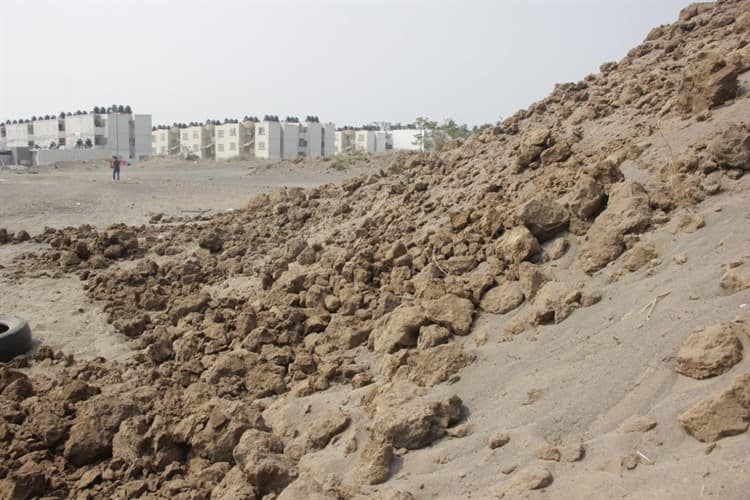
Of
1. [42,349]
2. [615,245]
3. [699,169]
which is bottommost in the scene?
[42,349]

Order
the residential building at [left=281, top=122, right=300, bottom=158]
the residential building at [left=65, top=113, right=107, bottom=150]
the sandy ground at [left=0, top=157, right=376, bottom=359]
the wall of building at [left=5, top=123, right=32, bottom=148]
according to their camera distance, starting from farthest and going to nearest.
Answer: the wall of building at [left=5, top=123, right=32, bottom=148]
the residential building at [left=281, top=122, right=300, bottom=158]
the residential building at [left=65, top=113, right=107, bottom=150]
the sandy ground at [left=0, top=157, right=376, bottom=359]

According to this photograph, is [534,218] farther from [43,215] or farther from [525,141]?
[43,215]

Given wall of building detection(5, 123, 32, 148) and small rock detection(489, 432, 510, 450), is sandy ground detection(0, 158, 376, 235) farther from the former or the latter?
wall of building detection(5, 123, 32, 148)

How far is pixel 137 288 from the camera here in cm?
784

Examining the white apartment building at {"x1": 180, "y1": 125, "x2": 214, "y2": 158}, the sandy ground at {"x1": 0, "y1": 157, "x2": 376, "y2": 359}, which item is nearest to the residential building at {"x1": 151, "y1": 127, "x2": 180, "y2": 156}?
the white apartment building at {"x1": 180, "y1": 125, "x2": 214, "y2": 158}

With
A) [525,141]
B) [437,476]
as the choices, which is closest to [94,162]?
[525,141]

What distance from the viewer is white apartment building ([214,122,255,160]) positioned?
56.9 m

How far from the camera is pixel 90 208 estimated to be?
16.7 m

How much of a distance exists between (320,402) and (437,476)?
144cm

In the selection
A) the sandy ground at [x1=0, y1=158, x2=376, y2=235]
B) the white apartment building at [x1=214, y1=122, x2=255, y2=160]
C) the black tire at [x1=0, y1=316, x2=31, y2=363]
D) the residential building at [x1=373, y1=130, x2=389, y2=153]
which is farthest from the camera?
the residential building at [x1=373, y1=130, x2=389, y2=153]

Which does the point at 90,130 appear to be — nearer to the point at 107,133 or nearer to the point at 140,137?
the point at 107,133

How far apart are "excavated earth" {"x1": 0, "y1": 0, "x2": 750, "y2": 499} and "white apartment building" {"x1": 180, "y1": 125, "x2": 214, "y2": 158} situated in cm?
5489

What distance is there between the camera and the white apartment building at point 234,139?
56875 mm

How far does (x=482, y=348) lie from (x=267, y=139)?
174 feet
